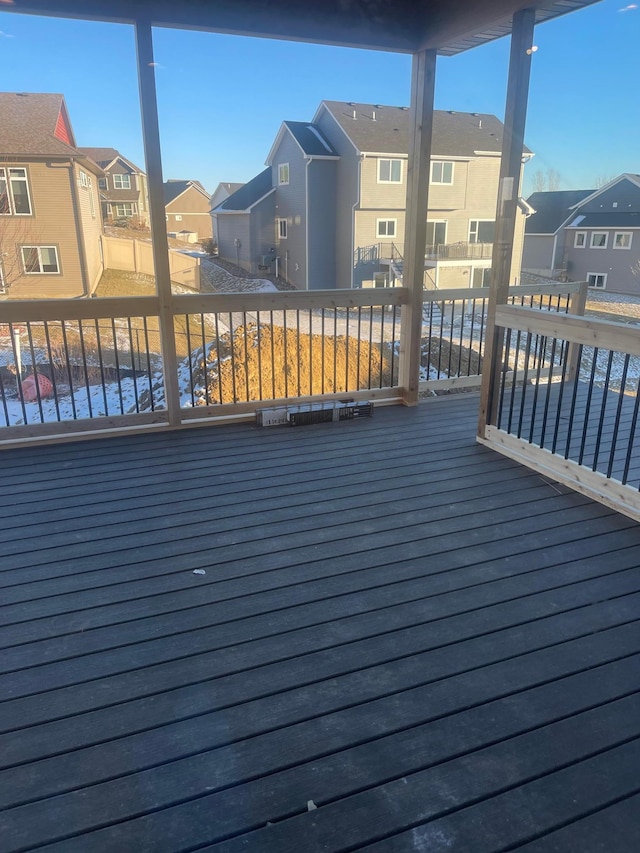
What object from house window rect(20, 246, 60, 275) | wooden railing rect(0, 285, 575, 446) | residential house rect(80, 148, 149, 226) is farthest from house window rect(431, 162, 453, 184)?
house window rect(20, 246, 60, 275)

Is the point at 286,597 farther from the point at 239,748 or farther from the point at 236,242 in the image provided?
the point at 236,242

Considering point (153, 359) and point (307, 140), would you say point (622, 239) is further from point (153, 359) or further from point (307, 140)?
point (153, 359)

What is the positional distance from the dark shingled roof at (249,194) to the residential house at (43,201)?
2.73 ft

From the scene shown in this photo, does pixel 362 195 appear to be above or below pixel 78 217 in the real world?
above

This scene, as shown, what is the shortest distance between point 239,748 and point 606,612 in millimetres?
1431

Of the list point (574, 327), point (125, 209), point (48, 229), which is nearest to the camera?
point (574, 327)

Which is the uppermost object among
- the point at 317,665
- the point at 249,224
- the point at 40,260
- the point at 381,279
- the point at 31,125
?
the point at 31,125

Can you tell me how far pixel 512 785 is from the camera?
146 centimetres

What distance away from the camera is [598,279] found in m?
3.51

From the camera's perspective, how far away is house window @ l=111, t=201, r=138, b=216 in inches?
145

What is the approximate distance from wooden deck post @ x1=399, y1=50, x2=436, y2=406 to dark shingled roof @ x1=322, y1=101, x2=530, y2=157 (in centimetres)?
10

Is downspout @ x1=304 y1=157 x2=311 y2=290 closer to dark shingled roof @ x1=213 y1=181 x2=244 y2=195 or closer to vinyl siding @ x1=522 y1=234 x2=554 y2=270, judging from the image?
dark shingled roof @ x1=213 y1=181 x2=244 y2=195

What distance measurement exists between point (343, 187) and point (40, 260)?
2.09 metres

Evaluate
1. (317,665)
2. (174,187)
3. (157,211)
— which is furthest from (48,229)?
(317,665)
